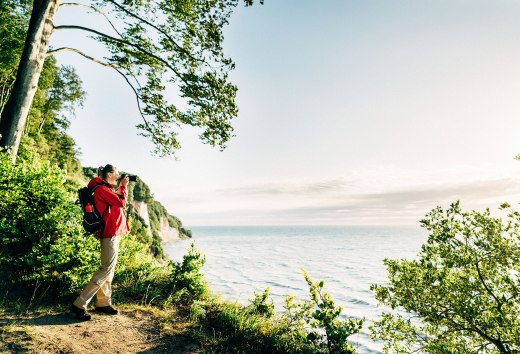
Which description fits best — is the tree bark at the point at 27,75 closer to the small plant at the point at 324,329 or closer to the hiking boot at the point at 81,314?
the hiking boot at the point at 81,314

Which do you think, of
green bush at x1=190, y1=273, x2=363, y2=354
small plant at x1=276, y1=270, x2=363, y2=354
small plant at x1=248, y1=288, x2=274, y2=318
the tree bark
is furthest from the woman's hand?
small plant at x1=276, y1=270, x2=363, y2=354

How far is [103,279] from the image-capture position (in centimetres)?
490

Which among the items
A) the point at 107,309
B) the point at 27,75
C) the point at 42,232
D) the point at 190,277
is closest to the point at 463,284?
the point at 190,277

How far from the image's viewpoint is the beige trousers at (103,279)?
4.77m

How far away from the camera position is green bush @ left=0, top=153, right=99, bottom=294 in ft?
16.3

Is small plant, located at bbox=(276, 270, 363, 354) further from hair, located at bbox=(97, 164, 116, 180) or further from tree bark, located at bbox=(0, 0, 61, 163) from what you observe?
tree bark, located at bbox=(0, 0, 61, 163)

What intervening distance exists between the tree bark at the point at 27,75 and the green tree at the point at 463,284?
10.5m

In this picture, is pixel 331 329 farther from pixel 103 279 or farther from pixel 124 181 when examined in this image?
pixel 124 181

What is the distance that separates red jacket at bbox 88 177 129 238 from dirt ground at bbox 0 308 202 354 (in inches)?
57.5

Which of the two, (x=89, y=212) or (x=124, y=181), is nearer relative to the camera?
(x=89, y=212)

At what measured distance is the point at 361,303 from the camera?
22.1 meters

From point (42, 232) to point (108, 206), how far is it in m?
1.42

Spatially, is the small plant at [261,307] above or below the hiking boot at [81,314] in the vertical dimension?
below

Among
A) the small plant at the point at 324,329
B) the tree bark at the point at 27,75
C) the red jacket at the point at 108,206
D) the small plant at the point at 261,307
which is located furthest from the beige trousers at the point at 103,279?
the tree bark at the point at 27,75
